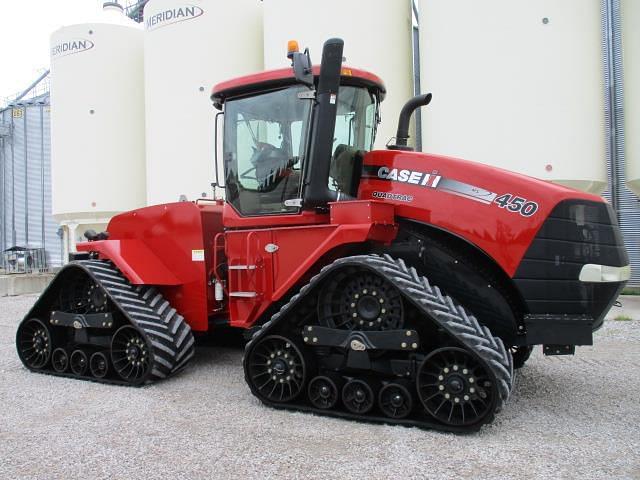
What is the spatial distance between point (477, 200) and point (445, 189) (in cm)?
26

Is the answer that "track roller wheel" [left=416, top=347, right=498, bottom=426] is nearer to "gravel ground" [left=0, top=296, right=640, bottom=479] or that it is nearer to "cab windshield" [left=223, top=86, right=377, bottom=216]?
"gravel ground" [left=0, top=296, right=640, bottom=479]

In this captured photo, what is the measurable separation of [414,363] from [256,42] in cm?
1015

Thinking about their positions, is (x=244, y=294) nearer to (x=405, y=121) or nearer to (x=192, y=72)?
(x=405, y=121)

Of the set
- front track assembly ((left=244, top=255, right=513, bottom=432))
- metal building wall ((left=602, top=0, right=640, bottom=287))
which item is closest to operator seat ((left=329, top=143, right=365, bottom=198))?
front track assembly ((left=244, top=255, right=513, bottom=432))

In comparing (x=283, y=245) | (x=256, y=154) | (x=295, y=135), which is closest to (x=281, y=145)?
(x=295, y=135)

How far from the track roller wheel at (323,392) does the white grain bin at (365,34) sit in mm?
6568

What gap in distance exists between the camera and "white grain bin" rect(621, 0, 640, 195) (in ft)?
34.3

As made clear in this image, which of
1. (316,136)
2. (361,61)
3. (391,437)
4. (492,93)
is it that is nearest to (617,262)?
(391,437)

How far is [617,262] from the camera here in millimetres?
3932

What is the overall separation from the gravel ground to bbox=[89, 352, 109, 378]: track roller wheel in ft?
0.43

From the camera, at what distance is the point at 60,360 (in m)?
5.86

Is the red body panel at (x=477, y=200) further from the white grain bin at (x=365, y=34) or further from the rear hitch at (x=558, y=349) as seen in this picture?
the white grain bin at (x=365, y=34)

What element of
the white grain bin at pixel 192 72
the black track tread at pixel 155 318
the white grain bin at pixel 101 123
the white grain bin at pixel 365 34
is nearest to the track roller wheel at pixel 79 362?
the black track tread at pixel 155 318

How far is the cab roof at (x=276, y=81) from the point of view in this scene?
15.4ft
